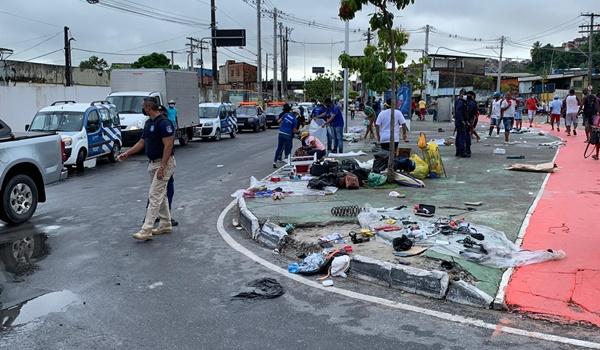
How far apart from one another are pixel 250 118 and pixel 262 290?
98.1 feet

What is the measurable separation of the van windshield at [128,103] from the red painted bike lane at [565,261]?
15807 millimetres

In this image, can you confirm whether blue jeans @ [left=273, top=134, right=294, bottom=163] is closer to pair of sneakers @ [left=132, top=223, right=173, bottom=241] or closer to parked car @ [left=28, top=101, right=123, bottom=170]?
parked car @ [left=28, top=101, right=123, bottom=170]

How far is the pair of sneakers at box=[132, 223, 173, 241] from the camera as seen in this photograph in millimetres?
7723

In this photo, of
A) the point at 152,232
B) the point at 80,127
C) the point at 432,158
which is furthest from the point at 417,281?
the point at 80,127

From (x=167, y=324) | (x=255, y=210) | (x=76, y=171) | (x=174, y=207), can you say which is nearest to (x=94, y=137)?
(x=76, y=171)

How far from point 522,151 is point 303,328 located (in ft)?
48.8

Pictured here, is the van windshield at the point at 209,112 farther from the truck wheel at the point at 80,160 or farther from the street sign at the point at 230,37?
the street sign at the point at 230,37

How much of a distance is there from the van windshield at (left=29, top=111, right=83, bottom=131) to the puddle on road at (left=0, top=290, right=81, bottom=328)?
11.8 m

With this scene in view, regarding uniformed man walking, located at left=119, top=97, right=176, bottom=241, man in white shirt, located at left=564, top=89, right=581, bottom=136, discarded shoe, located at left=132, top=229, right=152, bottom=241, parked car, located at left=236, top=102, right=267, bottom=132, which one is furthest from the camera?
parked car, located at left=236, top=102, right=267, bottom=132

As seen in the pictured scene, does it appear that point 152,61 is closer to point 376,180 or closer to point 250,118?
point 250,118

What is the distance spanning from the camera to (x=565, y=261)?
6.20 meters

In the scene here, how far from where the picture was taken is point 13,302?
17.6 ft

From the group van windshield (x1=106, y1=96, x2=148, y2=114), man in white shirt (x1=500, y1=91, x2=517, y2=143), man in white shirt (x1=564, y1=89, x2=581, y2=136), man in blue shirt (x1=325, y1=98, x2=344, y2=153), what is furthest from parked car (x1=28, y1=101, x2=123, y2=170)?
man in white shirt (x1=564, y1=89, x2=581, y2=136)

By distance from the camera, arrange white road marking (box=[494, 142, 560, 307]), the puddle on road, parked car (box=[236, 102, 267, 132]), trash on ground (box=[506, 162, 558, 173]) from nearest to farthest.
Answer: the puddle on road < white road marking (box=[494, 142, 560, 307]) < trash on ground (box=[506, 162, 558, 173]) < parked car (box=[236, 102, 267, 132])
